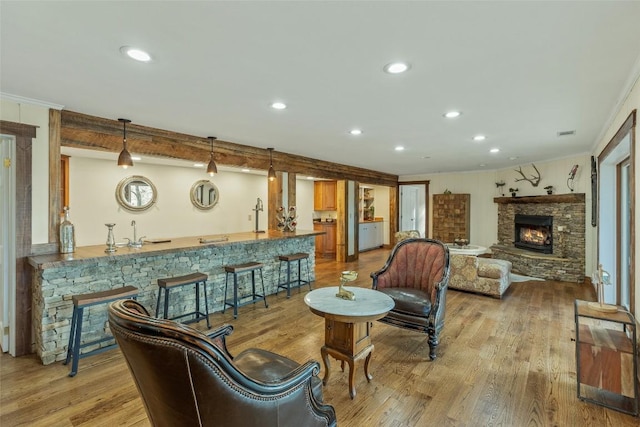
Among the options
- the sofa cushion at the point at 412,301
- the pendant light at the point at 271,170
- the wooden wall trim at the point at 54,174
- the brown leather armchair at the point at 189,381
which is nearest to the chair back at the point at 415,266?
the sofa cushion at the point at 412,301

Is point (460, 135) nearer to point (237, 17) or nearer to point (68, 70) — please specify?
point (237, 17)

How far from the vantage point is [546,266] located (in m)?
6.05

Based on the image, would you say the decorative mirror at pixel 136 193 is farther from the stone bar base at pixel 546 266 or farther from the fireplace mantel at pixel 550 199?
the fireplace mantel at pixel 550 199

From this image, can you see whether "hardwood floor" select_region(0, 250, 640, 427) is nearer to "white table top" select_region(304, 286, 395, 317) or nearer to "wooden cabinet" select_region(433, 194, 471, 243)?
"white table top" select_region(304, 286, 395, 317)

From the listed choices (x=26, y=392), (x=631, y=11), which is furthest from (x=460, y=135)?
(x=26, y=392)

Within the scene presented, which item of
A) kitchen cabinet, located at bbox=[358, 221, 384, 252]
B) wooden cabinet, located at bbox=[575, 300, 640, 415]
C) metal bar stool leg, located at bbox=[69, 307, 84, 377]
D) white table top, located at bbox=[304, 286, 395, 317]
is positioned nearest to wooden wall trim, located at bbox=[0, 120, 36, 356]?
metal bar stool leg, located at bbox=[69, 307, 84, 377]

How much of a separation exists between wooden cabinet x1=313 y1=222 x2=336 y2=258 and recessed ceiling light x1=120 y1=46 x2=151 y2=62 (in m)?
6.64

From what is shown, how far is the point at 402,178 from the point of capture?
9.47 metres

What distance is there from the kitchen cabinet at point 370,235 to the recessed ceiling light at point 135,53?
761cm

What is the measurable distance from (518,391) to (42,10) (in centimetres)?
385

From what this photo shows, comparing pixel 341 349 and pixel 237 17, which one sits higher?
pixel 237 17

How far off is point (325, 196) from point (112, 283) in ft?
20.7

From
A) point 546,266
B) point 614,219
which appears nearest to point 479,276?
point 614,219

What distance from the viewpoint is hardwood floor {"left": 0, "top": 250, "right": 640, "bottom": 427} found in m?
2.09
